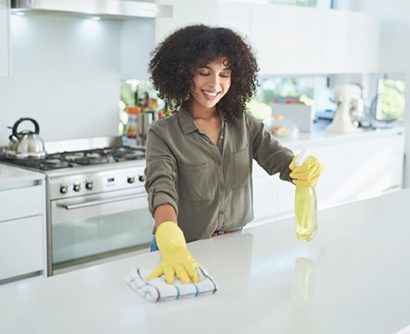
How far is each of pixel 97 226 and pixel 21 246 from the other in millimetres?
469

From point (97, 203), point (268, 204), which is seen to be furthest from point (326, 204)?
point (97, 203)

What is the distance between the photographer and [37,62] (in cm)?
389

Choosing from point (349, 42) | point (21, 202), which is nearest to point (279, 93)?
point (349, 42)

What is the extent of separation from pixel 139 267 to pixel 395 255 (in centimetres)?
74

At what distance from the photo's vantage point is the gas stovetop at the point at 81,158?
343cm

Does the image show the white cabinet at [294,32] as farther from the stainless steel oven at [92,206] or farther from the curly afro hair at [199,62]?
the curly afro hair at [199,62]

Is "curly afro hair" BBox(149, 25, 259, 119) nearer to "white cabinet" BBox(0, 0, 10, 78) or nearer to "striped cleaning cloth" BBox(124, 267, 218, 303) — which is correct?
"striped cleaning cloth" BBox(124, 267, 218, 303)

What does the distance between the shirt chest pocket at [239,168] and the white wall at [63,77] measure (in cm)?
195

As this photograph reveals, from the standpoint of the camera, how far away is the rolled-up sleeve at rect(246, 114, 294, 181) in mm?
2305

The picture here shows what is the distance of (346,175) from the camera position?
5.11 metres

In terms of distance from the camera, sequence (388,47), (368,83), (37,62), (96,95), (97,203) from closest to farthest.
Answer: (97,203), (37,62), (96,95), (388,47), (368,83)

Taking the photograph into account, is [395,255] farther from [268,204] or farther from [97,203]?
[268,204]

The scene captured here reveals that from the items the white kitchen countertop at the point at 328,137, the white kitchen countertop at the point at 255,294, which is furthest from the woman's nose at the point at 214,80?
the white kitchen countertop at the point at 328,137

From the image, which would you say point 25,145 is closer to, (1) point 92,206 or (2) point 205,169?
(1) point 92,206
